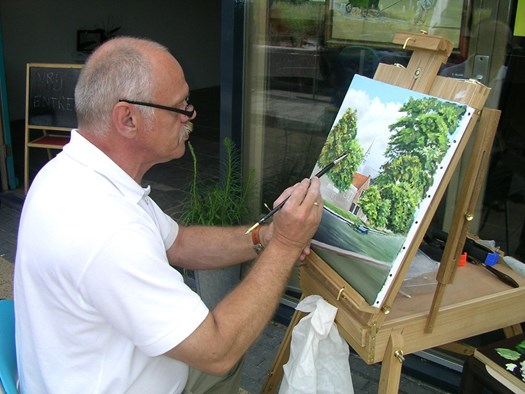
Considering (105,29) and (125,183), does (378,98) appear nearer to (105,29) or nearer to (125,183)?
(125,183)

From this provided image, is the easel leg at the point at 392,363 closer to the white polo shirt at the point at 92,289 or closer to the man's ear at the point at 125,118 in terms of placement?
the white polo shirt at the point at 92,289

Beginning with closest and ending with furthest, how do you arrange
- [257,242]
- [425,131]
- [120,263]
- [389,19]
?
[120,263]
[425,131]
[257,242]
[389,19]

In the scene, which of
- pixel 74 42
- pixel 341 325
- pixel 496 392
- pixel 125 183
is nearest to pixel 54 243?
pixel 125 183

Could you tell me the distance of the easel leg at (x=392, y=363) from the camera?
1.48 meters

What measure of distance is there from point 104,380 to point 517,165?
8.00 feet

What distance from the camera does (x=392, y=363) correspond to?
4.84 ft

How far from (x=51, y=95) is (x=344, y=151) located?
365cm

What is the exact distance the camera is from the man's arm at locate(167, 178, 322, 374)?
4.27ft

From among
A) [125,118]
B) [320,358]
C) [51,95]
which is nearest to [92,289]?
[125,118]

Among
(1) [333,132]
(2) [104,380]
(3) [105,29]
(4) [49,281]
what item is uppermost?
(3) [105,29]

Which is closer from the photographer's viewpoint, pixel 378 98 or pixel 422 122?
pixel 422 122

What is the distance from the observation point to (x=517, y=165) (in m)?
2.87

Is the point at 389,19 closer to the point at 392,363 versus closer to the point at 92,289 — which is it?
the point at 392,363

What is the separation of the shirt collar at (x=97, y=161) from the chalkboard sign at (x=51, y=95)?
3.34 metres
